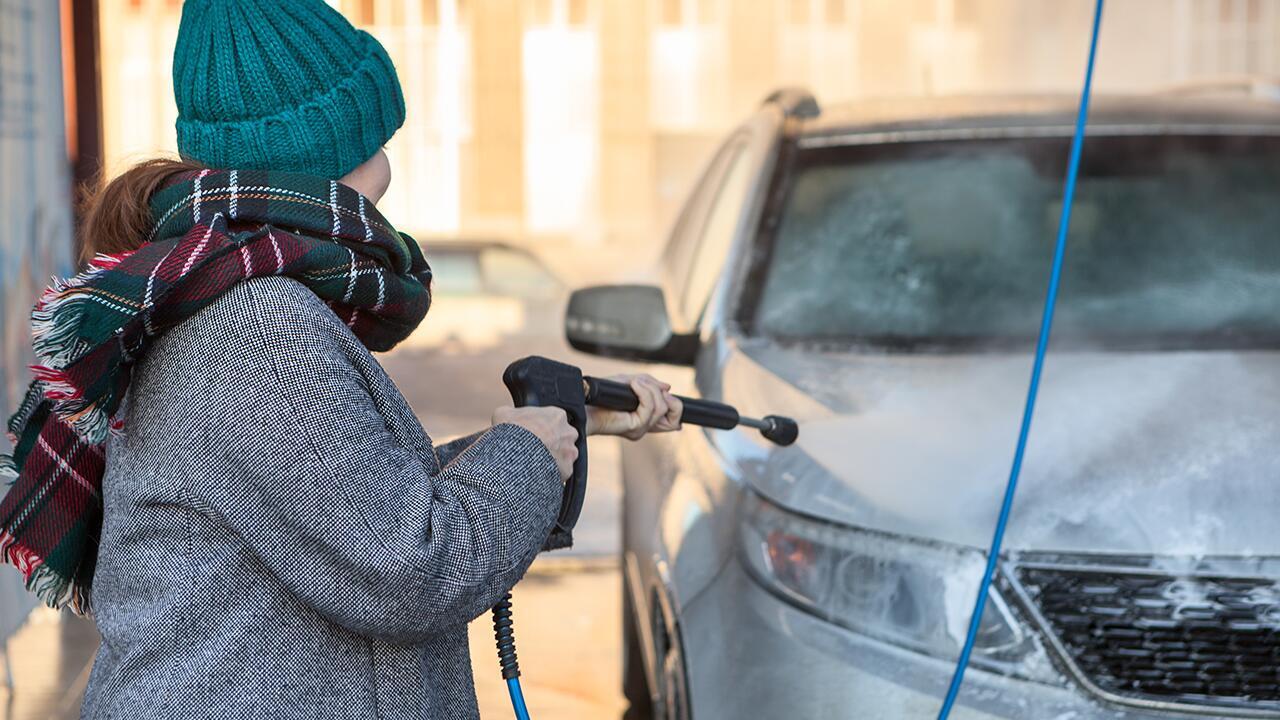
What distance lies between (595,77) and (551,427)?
2637 centimetres

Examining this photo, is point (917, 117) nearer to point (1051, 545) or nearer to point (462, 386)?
point (1051, 545)

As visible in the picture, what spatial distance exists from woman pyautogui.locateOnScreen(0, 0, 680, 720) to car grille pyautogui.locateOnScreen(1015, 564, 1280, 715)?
81 centimetres

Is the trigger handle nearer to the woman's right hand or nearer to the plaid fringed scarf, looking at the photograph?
the woman's right hand

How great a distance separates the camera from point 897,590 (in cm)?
209

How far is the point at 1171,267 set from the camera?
120 inches

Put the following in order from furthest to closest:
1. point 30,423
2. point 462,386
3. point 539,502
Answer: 1. point 462,386
2. point 30,423
3. point 539,502

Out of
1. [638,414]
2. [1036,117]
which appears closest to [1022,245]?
[1036,117]

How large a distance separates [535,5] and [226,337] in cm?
2682

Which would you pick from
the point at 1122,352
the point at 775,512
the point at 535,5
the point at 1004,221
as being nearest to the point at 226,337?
the point at 775,512

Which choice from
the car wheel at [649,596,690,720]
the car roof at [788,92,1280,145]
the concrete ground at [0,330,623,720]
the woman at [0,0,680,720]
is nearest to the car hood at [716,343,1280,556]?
the car wheel at [649,596,690,720]

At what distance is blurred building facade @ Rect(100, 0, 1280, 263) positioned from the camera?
89.7 ft

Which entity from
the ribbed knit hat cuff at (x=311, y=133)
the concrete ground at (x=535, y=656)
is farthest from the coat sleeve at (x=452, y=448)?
the concrete ground at (x=535, y=656)

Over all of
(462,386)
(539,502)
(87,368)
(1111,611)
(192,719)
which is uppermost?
(87,368)

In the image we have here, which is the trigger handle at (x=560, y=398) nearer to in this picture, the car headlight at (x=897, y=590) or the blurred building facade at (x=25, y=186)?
the car headlight at (x=897, y=590)
